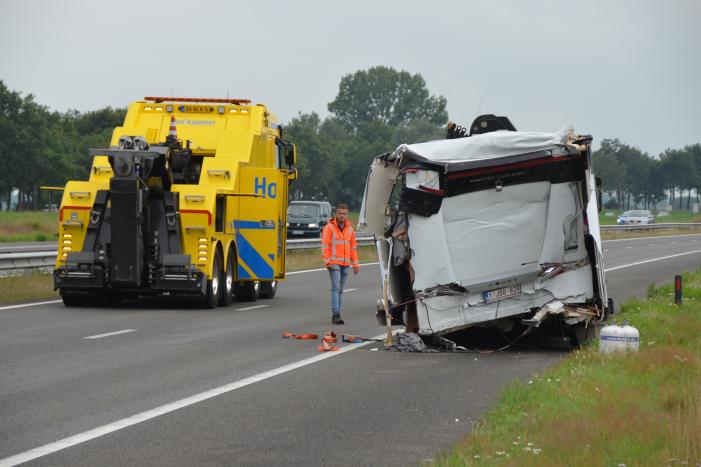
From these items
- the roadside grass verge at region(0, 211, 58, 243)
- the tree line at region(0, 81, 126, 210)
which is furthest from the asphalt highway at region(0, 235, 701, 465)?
the tree line at region(0, 81, 126, 210)

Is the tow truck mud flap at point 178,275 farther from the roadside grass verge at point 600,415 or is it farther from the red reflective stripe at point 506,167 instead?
the roadside grass verge at point 600,415

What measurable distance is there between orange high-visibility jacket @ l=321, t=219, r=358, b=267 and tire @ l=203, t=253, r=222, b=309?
10.5 feet

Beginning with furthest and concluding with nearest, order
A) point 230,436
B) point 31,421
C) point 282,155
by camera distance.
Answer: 1. point 282,155
2. point 31,421
3. point 230,436

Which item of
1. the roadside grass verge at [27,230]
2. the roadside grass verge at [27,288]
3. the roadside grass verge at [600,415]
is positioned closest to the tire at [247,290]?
the roadside grass verge at [27,288]

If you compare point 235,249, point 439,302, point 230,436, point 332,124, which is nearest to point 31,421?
point 230,436

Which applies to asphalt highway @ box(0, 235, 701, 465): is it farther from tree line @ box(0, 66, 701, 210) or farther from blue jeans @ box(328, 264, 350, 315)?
tree line @ box(0, 66, 701, 210)

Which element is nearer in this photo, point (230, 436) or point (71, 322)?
point (230, 436)

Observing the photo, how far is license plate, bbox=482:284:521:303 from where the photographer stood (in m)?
14.9

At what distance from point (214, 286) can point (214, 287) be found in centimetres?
2

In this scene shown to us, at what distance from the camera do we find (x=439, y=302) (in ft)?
49.0

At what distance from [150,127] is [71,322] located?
623 centimetres

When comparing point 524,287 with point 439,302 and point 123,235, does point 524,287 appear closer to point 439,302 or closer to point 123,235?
point 439,302

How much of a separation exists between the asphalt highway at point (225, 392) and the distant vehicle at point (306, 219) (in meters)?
34.9

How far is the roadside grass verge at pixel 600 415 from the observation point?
756cm
